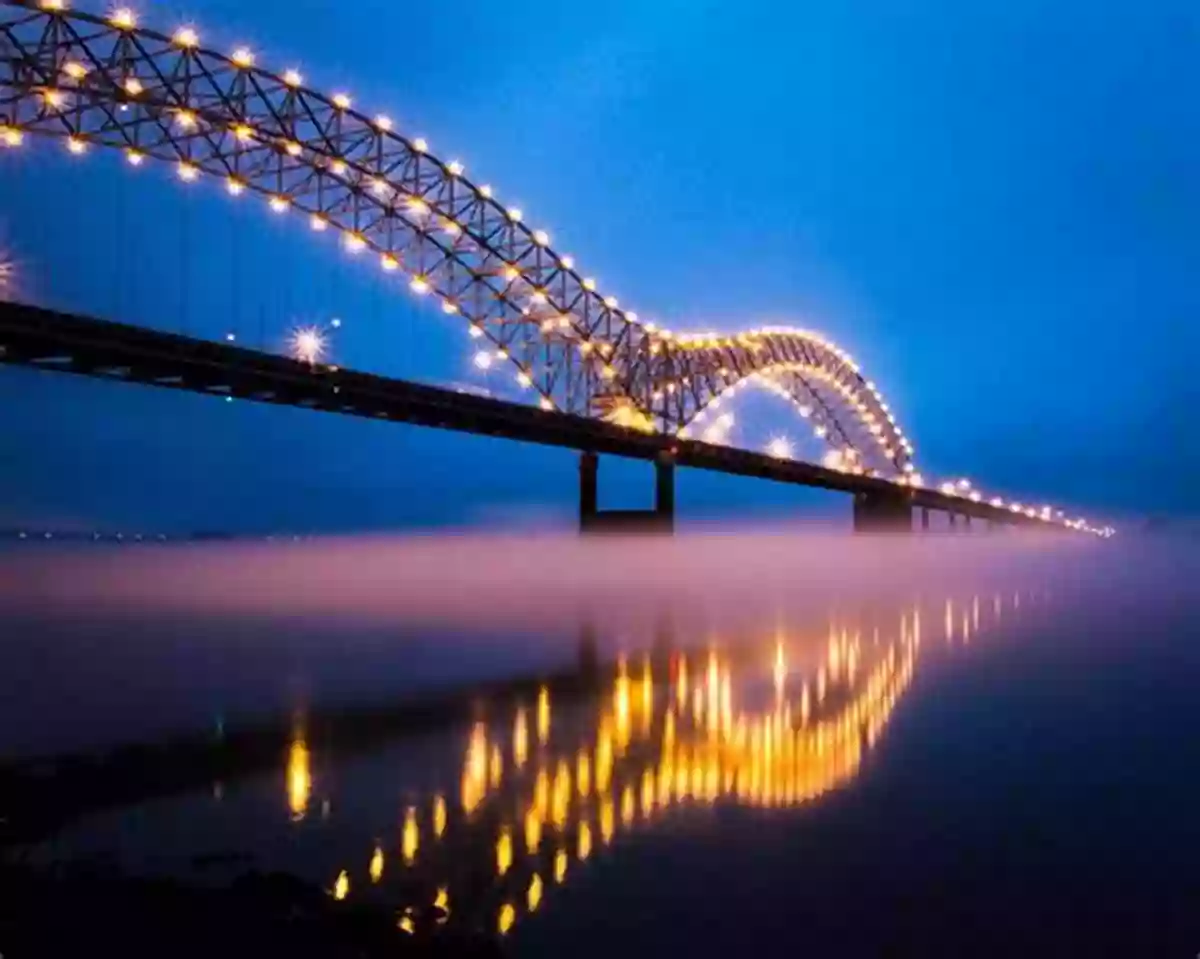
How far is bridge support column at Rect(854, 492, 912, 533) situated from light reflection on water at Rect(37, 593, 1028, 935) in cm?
10496

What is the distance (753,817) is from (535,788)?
6.06 ft

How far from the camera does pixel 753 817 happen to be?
29.8ft

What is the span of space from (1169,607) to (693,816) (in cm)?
2523

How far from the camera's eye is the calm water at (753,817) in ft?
23.1

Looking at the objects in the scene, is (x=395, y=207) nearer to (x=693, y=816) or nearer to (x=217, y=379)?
(x=217, y=379)

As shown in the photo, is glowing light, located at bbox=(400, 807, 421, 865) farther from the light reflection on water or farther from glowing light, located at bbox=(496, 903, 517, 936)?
glowing light, located at bbox=(496, 903, 517, 936)

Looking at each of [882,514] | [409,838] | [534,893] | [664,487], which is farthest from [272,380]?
[882,514]

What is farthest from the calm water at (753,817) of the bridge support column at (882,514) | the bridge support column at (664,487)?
the bridge support column at (882,514)

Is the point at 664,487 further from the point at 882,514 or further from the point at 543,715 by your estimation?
the point at 543,715

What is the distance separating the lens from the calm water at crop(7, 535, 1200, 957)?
7.05 m

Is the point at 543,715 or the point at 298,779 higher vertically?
the point at 543,715

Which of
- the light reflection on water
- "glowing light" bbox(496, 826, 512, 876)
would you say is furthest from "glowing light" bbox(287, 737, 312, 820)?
"glowing light" bbox(496, 826, 512, 876)

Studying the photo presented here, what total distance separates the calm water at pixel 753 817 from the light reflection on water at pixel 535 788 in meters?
0.03

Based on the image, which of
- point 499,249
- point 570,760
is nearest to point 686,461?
point 499,249
